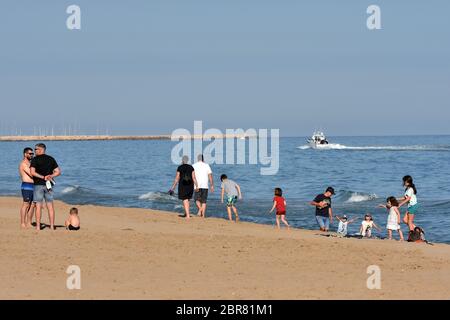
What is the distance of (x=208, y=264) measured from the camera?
1157 centimetres

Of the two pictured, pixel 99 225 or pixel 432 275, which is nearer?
pixel 432 275

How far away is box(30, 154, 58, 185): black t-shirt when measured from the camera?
14.3 meters

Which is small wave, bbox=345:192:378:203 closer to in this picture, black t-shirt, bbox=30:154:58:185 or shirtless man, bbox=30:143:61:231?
shirtless man, bbox=30:143:61:231

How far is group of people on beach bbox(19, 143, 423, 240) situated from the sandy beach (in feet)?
1.84

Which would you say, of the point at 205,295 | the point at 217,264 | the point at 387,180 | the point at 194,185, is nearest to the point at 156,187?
the point at 387,180

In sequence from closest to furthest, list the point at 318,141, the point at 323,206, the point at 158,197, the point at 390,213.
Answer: the point at 390,213 < the point at 323,206 < the point at 158,197 < the point at 318,141

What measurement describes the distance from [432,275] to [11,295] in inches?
254

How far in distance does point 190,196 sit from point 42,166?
16.3ft

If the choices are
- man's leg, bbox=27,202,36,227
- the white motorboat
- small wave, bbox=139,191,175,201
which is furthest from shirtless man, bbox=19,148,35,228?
the white motorboat

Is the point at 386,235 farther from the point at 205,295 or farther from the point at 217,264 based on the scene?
the point at 205,295

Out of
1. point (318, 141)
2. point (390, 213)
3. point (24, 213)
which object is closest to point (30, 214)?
point (24, 213)

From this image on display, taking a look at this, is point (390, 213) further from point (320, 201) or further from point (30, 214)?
point (30, 214)
